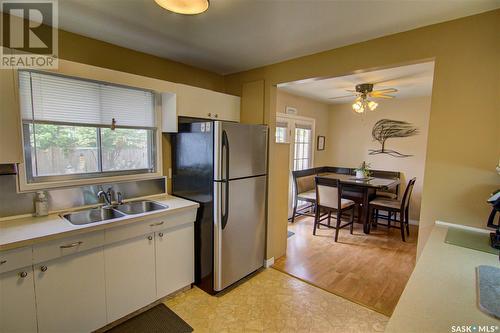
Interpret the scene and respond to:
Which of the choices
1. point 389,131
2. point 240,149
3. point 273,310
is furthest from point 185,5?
point 389,131

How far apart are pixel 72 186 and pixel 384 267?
3.56 meters

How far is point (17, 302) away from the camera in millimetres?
1504

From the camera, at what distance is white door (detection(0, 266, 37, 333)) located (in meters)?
1.46

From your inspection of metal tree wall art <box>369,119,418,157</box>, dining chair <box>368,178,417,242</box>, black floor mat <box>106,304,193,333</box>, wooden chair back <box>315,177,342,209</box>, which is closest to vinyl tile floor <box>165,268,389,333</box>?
black floor mat <box>106,304,193,333</box>

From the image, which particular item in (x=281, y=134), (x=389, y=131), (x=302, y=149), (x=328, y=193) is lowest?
(x=328, y=193)

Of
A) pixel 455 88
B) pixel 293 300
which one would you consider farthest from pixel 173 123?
pixel 455 88

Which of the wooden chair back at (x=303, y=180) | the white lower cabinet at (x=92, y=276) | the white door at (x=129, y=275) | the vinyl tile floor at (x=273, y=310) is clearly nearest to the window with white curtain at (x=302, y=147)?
the wooden chair back at (x=303, y=180)

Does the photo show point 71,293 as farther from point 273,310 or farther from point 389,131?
point 389,131

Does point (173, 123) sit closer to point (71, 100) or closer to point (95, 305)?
point (71, 100)

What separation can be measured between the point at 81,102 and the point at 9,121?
62cm

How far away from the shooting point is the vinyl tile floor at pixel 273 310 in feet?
6.60

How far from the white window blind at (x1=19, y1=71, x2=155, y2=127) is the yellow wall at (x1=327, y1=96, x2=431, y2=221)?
4408 mm

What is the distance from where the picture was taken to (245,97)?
3082 millimetres

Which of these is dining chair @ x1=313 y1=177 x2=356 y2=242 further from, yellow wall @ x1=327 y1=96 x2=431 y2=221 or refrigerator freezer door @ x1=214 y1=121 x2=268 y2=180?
yellow wall @ x1=327 y1=96 x2=431 y2=221
